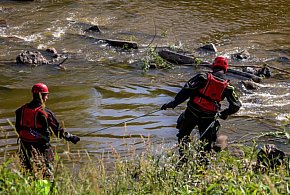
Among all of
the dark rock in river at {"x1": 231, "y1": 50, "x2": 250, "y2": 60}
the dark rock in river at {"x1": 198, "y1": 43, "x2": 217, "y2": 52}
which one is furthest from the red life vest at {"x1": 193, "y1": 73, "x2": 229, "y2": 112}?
the dark rock in river at {"x1": 198, "y1": 43, "x2": 217, "y2": 52}

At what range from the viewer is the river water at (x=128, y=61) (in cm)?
1024

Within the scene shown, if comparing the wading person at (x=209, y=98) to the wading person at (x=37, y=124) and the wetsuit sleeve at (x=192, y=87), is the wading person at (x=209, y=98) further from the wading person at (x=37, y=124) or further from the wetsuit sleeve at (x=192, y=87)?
the wading person at (x=37, y=124)

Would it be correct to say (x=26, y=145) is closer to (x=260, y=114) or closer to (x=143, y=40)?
(x=260, y=114)

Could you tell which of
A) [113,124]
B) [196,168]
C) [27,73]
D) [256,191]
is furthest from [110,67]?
[256,191]

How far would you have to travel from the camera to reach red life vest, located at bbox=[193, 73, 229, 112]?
315 inches

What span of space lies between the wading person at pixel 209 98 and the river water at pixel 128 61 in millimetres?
900

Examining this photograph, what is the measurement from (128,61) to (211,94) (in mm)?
6796

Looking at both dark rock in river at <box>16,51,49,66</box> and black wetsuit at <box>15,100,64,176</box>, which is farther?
dark rock in river at <box>16,51,49,66</box>

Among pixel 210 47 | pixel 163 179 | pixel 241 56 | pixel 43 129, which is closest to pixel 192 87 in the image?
pixel 43 129

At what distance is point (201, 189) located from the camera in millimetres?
5012

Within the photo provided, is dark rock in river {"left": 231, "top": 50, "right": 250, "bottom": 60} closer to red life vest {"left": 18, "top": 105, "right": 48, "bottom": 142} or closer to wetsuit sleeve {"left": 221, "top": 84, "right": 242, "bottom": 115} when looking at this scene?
wetsuit sleeve {"left": 221, "top": 84, "right": 242, "bottom": 115}

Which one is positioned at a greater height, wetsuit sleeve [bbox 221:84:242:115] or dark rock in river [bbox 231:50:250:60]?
wetsuit sleeve [bbox 221:84:242:115]

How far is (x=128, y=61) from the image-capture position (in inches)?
577

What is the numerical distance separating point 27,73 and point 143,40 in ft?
13.7
